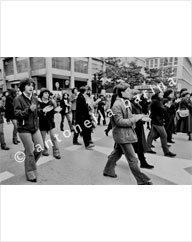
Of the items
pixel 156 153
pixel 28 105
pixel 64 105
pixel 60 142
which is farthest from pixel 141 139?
pixel 64 105

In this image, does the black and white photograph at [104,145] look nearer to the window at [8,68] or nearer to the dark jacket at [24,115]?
the dark jacket at [24,115]

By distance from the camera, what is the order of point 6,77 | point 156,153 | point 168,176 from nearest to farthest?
point 168,176
point 156,153
point 6,77

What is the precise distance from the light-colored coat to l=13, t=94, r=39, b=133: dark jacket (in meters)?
1.16

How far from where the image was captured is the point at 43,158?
3.40 metres

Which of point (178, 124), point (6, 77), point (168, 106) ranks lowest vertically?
point (178, 124)

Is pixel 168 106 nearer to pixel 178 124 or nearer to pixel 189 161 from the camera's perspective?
pixel 178 124

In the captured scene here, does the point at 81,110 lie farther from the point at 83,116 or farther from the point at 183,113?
the point at 183,113

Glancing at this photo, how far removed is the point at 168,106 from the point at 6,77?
1020 inches

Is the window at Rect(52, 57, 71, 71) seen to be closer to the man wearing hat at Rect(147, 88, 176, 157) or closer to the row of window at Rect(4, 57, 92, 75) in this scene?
the row of window at Rect(4, 57, 92, 75)

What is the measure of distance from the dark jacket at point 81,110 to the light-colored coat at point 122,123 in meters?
1.81

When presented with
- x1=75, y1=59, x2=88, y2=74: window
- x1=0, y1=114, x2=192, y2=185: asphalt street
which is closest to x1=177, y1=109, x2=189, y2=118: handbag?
x1=0, y1=114, x2=192, y2=185: asphalt street

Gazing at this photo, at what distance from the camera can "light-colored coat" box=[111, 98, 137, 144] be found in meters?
2.16

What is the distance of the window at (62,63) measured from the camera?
1955cm

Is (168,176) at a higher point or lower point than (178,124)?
lower
